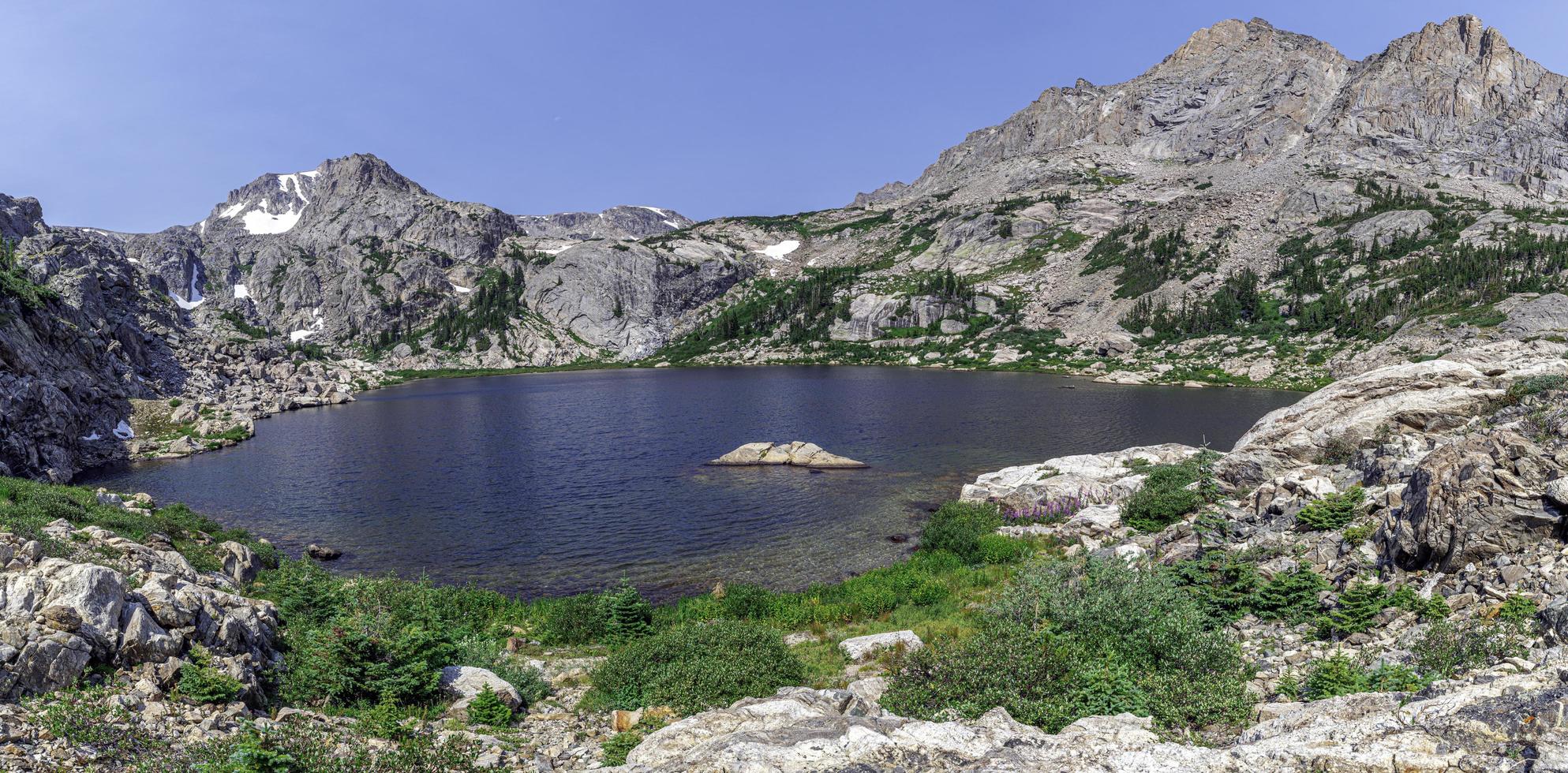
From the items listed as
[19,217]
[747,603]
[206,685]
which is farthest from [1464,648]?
[19,217]

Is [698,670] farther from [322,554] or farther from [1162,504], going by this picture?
[322,554]

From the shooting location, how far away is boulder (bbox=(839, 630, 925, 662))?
20266mm

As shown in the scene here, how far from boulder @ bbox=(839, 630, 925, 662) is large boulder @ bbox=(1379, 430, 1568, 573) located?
44.0 ft

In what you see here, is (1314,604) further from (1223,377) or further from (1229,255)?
(1229,255)

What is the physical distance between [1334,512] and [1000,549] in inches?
556

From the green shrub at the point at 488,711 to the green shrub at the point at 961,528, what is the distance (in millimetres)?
24094

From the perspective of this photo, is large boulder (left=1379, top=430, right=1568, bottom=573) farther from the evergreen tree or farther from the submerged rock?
the submerged rock

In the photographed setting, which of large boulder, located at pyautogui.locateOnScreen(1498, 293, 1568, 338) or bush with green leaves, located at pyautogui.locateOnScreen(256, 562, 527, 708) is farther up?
large boulder, located at pyautogui.locateOnScreen(1498, 293, 1568, 338)

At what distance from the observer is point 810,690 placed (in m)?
13.3

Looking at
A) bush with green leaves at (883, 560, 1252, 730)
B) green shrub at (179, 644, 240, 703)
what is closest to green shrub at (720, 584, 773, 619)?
bush with green leaves at (883, 560, 1252, 730)

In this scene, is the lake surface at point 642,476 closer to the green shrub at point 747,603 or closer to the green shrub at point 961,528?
the green shrub at point 961,528

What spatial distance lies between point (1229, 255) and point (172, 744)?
226426 millimetres

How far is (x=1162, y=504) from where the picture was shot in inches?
1280

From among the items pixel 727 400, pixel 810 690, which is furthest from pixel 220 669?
pixel 727 400
